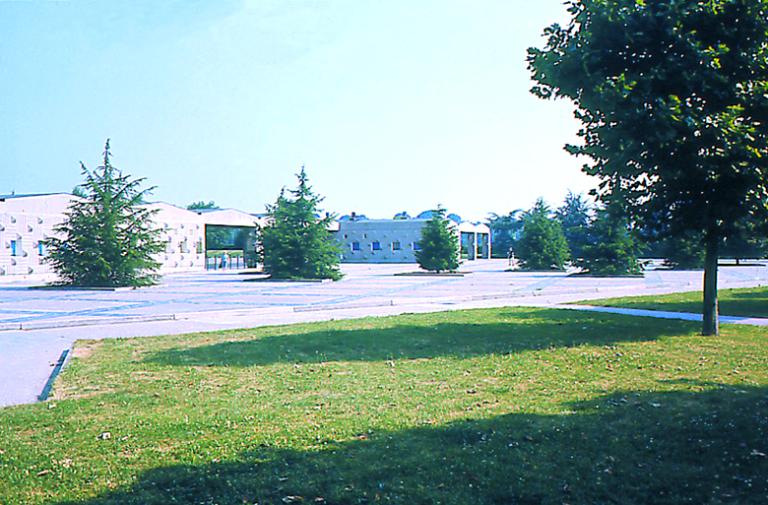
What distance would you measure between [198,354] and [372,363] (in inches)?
124

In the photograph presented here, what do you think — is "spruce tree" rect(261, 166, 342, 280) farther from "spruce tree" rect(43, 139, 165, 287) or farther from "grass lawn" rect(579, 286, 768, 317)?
"grass lawn" rect(579, 286, 768, 317)

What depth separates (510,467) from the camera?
5531mm

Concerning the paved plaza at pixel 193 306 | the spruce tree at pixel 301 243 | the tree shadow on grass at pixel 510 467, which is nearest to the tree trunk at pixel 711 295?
the tree shadow on grass at pixel 510 467

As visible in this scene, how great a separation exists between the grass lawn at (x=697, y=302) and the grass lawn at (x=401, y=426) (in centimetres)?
656

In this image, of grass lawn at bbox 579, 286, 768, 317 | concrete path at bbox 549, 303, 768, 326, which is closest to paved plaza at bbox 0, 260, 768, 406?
grass lawn at bbox 579, 286, 768, 317

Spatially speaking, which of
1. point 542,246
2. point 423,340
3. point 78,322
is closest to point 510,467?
Result: point 423,340

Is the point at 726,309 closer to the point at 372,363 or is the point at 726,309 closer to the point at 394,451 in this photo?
the point at 372,363

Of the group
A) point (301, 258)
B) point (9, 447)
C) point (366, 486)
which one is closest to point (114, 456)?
point (9, 447)

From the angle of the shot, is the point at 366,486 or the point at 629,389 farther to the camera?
the point at 629,389

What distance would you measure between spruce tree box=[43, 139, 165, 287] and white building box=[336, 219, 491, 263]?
129 feet

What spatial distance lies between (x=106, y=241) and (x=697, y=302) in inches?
945

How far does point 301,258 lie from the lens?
3697 cm

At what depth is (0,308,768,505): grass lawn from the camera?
5.17 metres

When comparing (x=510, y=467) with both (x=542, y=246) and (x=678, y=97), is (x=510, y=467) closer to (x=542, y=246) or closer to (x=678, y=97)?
(x=678, y=97)
